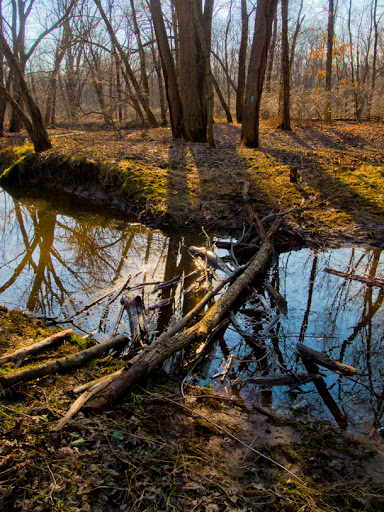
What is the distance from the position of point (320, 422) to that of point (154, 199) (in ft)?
20.9

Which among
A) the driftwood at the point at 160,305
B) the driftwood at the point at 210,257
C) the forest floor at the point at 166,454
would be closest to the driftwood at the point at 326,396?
the forest floor at the point at 166,454

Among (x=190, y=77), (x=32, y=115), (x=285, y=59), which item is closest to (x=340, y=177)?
(x=190, y=77)

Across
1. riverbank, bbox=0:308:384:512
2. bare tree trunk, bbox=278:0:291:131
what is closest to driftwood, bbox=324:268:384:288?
riverbank, bbox=0:308:384:512

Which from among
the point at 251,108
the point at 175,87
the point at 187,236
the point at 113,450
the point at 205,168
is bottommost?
the point at 113,450

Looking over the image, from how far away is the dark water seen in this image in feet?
11.1

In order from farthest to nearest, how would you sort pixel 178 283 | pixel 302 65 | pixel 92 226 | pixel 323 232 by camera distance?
pixel 302 65 < pixel 92 226 < pixel 323 232 < pixel 178 283

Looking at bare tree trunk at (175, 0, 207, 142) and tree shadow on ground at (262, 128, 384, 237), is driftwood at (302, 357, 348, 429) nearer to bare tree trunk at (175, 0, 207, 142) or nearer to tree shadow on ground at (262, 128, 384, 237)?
tree shadow on ground at (262, 128, 384, 237)

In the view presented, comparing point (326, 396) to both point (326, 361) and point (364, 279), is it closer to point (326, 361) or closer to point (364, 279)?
point (326, 361)

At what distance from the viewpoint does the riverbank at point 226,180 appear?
24.0 feet

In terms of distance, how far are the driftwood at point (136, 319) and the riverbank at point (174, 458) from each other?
0.75 metres

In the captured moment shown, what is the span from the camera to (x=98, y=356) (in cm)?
351

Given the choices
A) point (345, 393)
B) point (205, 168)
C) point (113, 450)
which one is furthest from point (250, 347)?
point (205, 168)

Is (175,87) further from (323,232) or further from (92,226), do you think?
(323,232)

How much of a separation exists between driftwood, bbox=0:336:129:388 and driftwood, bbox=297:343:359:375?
78.1 inches
